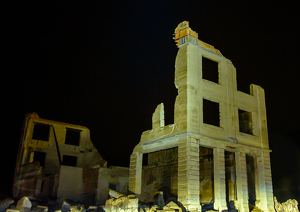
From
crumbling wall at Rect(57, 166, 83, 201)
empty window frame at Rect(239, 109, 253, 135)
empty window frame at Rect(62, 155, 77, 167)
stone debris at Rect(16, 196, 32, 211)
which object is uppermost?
empty window frame at Rect(239, 109, 253, 135)

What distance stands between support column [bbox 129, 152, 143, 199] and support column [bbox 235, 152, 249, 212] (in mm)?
5627

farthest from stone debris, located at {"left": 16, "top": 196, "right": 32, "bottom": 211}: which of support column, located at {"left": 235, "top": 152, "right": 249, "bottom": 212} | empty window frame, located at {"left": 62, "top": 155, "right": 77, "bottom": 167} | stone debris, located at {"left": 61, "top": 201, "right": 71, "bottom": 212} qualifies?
empty window frame, located at {"left": 62, "top": 155, "right": 77, "bottom": 167}

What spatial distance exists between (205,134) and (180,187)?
10.5 feet

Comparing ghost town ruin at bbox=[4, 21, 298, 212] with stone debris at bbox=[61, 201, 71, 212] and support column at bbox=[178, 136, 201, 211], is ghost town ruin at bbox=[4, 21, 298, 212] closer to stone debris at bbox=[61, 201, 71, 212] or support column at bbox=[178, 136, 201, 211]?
support column at bbox=[178, 136, 201, 211]

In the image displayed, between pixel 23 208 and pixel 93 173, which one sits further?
pixel 93 173

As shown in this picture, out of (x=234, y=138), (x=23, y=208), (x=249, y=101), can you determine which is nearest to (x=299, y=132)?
(x=249, y=101)

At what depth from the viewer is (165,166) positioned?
24281 mm

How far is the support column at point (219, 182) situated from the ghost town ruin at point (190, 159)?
5 cm

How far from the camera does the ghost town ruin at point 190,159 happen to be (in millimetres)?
17359

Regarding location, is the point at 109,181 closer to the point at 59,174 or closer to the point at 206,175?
the point at 59,174

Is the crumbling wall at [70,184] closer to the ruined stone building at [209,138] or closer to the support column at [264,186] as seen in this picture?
the ruined stone building at [209,138]

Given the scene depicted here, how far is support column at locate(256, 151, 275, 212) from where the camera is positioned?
19469 millimetres

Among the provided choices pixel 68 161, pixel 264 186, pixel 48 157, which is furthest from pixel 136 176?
pixel 68 161

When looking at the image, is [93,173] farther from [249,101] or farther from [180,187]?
[249,101]
